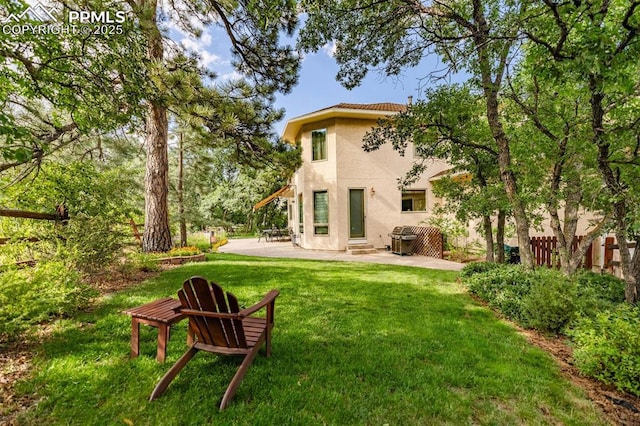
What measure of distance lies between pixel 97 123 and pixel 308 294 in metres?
5.09

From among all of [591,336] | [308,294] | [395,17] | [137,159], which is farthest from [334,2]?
[137,159]

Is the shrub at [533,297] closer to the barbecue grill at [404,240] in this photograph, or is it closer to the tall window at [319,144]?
the barbecue grill at [404,240]

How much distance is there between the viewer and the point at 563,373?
122 inches

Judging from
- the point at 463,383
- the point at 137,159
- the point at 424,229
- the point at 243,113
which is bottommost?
the point at 463,383

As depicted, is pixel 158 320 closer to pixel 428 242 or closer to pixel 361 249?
pixel 361 249

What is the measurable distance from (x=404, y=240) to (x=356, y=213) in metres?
2.59

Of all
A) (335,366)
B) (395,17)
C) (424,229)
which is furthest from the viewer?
(424,229)

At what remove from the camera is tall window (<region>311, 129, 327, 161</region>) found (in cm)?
1338

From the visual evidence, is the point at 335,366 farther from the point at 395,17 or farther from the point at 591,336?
the point at 395,17

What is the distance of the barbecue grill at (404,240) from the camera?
11852 millimetres

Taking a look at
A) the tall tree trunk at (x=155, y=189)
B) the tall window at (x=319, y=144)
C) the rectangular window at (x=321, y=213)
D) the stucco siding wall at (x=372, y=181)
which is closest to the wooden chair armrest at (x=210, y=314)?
the tall tree trunk at (x=155, y=189)

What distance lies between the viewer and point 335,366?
301 cm

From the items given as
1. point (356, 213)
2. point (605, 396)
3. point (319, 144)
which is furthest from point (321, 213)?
point (605, 396)

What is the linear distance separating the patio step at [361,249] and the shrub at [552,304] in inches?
320
